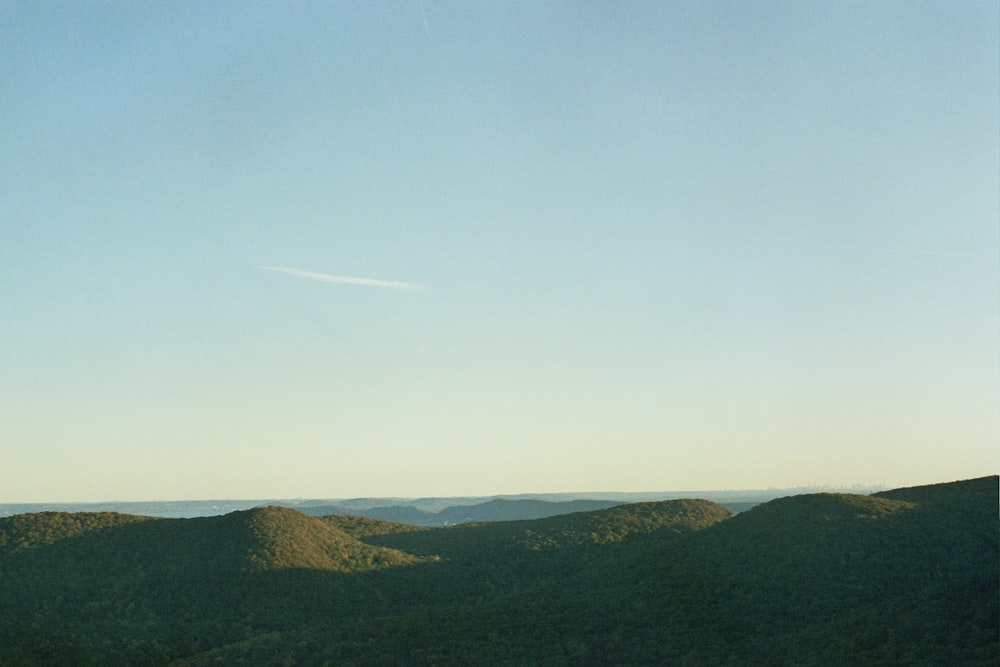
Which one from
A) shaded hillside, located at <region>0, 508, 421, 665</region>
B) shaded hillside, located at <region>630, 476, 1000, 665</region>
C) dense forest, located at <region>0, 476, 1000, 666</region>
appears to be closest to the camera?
shaded hillside, located at <region>630, 476, 1000, 665</region>

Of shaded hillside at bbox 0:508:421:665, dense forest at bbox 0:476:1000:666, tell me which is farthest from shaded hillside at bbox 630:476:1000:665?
shaded hillside at bbox 0:508:421:665

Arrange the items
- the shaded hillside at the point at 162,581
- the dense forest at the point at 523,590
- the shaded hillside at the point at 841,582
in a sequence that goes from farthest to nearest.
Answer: the shaded hillside at the point at 162,581, the dense forest at the point at 523,590, the shaded hillside at the point at 841,582

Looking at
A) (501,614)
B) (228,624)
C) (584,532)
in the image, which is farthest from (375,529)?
(501,614)

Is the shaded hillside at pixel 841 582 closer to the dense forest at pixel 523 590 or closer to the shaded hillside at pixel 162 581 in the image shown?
the dense forest at pixel 523 590

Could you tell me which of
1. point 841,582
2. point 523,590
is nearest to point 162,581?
point 523,590

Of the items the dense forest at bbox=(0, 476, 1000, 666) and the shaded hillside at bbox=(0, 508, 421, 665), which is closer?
the dense forest at bbox=(0, 476, 1000, 666)

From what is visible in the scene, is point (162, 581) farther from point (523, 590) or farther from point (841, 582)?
point (841, 582)

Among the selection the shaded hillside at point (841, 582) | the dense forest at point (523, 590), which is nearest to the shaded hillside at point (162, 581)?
the dense forest at point (523, 590)

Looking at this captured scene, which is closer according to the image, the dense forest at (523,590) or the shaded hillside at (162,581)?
the dense forest at (523,590)

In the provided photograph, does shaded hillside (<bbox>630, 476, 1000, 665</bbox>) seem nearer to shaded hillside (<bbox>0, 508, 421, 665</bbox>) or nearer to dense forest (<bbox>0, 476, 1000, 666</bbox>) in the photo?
dense forest (<bbox>0, 476, 1000, 666</bbox>)
